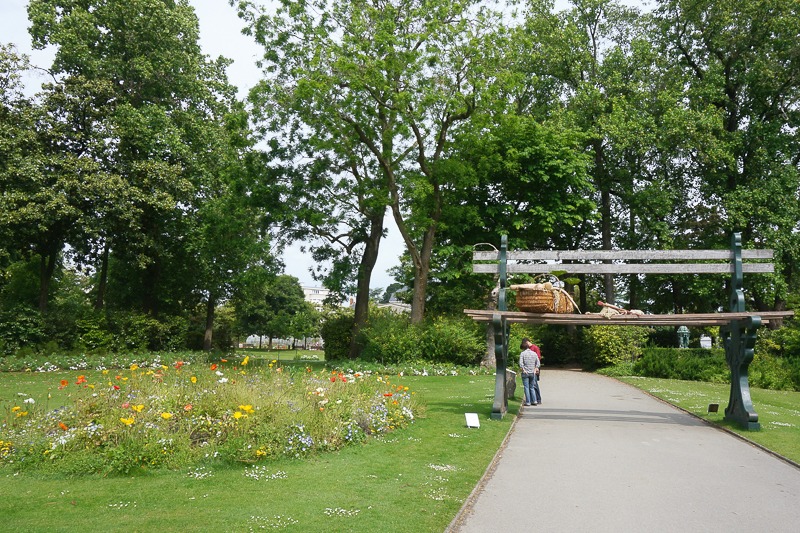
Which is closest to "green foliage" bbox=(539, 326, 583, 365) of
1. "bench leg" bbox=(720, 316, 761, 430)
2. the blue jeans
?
the blue jeans

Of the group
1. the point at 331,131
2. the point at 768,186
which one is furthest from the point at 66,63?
the point at 768,186

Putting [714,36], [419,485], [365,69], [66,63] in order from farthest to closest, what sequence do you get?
[714,36]
[66,63]
[365,69]
[419,485]

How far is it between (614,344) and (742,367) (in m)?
17.1

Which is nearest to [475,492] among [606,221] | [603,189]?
[606,221]

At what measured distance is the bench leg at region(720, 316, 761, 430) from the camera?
1122 centimetres

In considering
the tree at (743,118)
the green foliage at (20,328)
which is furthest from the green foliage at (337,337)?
the tree at (743,118)

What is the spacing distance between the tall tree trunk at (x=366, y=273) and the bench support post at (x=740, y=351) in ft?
61.5

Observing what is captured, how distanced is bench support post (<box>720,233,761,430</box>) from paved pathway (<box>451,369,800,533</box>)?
604 mm

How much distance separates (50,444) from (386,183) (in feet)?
68.4

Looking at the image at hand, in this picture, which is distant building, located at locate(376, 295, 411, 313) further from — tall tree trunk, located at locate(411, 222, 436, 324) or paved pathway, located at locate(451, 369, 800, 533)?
paved pathway, located at locate(451, 369, 800, 533)

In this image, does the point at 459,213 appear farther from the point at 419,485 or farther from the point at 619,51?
the point at 419,485

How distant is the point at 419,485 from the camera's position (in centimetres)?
701

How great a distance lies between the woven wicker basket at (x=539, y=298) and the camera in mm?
11625

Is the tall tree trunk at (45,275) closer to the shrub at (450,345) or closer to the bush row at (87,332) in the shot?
the bush row at (87,332)
